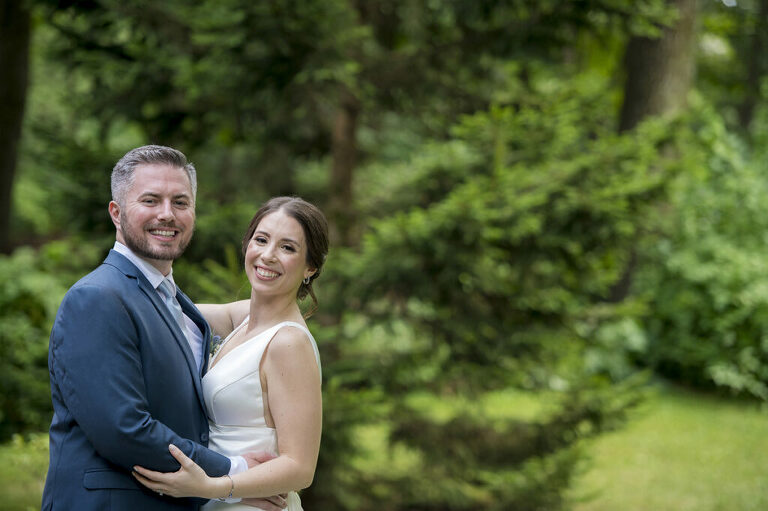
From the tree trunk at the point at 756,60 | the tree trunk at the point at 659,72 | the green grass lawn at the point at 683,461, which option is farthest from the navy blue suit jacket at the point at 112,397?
the tree trunk at the point at 756,60

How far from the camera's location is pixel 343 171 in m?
6.58

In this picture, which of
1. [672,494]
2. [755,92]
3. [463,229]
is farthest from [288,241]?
[755,92]

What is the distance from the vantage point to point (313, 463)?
7.68ft

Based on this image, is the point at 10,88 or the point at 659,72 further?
the point at 659,72

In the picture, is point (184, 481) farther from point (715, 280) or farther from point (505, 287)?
point (715, 280)

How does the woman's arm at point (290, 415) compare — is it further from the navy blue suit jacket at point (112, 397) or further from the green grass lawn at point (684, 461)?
the green grass lawn at point (684, 461)

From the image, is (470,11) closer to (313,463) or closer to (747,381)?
(313,463)

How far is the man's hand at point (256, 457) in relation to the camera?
7.55 feet

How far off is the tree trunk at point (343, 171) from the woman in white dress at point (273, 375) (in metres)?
3.81

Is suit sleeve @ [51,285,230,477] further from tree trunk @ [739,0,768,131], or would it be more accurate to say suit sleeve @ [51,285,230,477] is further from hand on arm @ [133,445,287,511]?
tree trunk @ [739,0,768,131]

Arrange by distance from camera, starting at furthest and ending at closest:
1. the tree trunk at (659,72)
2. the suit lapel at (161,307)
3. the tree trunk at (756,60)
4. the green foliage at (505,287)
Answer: the tree trunk at (756,60)
the tree trunk at (659,72)
the green foliage at (505,287)
the suit lapel at (161,307)

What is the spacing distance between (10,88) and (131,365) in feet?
27.8

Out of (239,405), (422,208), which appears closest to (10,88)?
(422,208)

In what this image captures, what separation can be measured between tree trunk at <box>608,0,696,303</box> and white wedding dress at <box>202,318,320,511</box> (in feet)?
29.6
